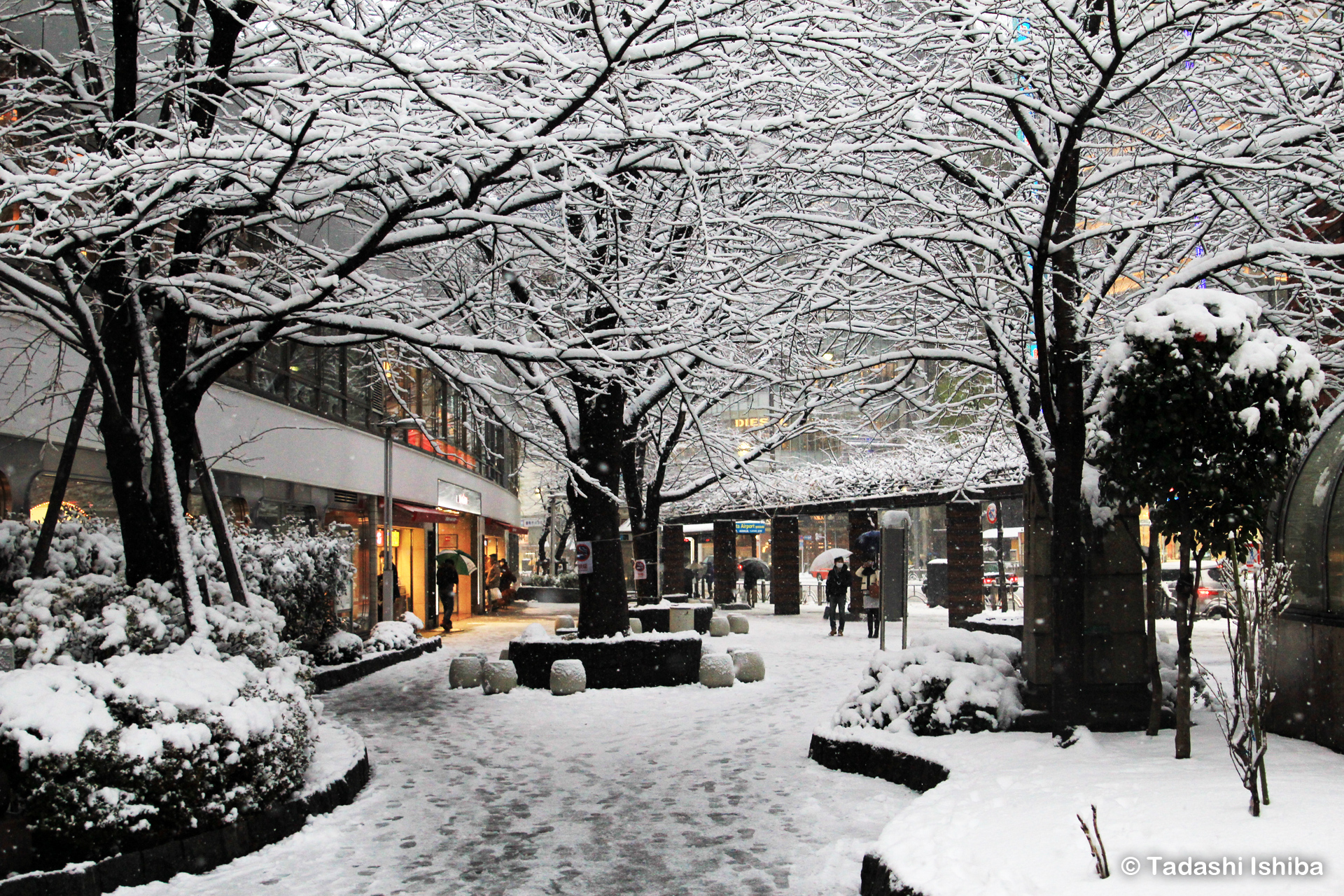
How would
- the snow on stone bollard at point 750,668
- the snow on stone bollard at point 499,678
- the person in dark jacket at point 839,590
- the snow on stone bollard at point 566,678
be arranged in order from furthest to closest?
the person in dark jacket at point 839,590 < the snow on stone bollard at point 750,668 < the snow on stone bollard at point 499,678 < the snow on stone bollard at point 566,678

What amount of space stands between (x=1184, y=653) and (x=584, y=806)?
4721mm

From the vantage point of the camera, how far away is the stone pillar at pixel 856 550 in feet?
109

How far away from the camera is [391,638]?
2091 cm

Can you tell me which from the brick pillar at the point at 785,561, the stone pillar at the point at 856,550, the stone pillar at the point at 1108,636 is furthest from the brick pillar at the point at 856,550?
the stone pillar at the point at 1108,636

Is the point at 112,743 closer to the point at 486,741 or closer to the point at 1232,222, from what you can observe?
the point at 486,741

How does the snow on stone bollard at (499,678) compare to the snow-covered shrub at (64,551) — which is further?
the snow on stone bollard at (499,678)

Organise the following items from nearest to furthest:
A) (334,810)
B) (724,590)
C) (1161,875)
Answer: (1161,875) < (334,810) < (724,590)

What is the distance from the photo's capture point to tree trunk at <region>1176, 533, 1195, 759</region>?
7.82 m

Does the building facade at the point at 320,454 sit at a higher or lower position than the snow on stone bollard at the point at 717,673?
higher

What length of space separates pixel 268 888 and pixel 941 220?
8.64 metres

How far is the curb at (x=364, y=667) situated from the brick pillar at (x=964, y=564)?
44.2 ft

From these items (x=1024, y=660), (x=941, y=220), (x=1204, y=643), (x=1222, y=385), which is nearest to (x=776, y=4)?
(x=941, y=220)

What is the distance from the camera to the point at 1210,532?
7.68 m

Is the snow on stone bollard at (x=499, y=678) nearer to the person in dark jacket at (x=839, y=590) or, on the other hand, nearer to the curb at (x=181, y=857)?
the curb at (x=181, y=857)
